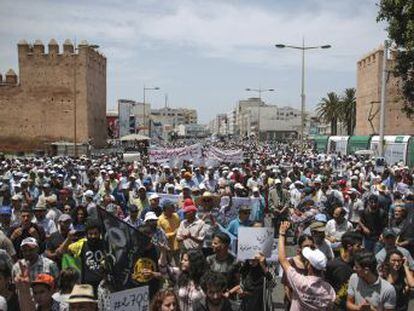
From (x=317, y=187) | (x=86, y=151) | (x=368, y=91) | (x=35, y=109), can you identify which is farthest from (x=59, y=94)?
(x=317, y=187)

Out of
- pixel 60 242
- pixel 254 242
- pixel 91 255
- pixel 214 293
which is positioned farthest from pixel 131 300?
pixel 60 242

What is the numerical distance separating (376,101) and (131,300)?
2060 inches

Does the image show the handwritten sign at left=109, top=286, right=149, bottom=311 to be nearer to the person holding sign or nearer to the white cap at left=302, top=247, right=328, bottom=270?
the person holding sign

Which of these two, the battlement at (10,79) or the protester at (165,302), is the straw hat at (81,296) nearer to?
the protester at (165,302)

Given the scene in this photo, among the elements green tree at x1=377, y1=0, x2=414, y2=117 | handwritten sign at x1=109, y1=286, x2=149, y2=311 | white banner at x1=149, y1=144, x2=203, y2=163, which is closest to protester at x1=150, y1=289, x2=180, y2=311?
handwritten sign at x1=109, y1=286, x2=149, y2=311

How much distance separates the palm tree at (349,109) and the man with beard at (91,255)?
213 ft

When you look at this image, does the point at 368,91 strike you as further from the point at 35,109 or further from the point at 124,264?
the point at 124,264

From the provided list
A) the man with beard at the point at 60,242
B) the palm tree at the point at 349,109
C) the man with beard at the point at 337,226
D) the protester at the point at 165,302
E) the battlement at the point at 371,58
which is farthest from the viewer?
the palm tree at the point at 349,109

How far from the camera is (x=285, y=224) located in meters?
4.81

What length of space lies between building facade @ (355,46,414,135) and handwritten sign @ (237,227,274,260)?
47635mm

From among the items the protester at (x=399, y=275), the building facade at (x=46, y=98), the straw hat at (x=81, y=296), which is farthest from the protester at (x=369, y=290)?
the building facade at (x=46, y=98)

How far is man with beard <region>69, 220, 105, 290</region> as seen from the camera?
5.52 metres

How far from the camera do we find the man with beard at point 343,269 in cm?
507

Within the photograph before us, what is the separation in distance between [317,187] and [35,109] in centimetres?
4867
